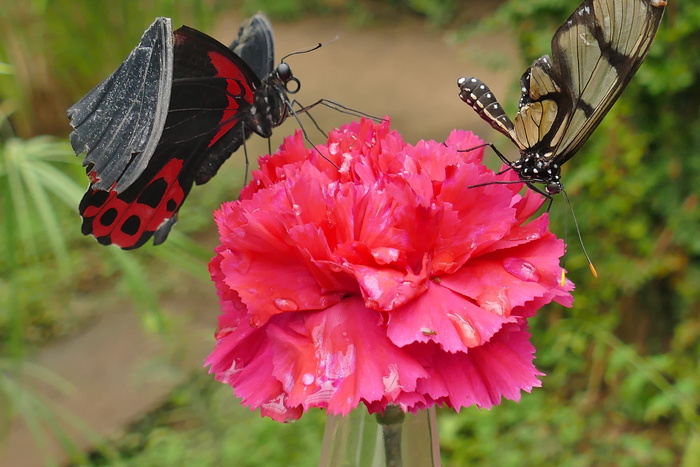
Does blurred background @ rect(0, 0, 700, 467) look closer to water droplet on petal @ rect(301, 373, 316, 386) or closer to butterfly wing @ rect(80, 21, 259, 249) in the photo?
butterfly wing @ rect(80, 21, 259, 249)

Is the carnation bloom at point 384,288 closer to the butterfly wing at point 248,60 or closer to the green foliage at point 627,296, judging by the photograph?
the butterfly wing at point 248,60

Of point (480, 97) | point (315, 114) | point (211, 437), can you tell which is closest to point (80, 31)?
point (211, 437)

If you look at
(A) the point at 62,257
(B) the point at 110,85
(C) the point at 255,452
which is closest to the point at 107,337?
(C) the point at 255,452

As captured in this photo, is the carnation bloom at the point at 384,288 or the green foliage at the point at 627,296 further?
the green foliage at the point at 627,296

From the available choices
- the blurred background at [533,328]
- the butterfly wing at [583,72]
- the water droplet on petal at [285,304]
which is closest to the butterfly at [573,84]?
the butterfly wing at [583,72]

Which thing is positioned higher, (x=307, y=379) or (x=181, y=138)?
(x=181, y=138)

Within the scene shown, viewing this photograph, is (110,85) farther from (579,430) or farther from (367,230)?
(579,430)

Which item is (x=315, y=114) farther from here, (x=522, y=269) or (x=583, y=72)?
(x=522, y=269)
